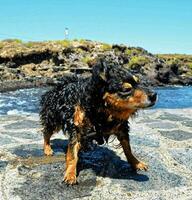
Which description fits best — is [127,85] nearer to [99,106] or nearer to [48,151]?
[99,106]

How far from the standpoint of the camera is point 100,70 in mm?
4750

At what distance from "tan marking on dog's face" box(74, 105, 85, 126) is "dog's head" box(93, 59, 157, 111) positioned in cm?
46

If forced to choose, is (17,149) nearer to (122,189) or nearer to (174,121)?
(122,189)

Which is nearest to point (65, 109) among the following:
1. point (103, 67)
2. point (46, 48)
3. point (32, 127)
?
point (103, 67)

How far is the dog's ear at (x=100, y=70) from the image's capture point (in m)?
4.73

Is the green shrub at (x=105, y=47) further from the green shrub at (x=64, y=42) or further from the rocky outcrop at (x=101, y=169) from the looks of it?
the rocky outcrop at (x=101, y=169)

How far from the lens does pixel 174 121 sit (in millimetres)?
9383

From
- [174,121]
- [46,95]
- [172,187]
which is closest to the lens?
[172,187]

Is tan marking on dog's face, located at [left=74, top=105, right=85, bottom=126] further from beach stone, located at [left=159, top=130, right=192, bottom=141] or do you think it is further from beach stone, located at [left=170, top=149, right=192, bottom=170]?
beach stone, located at [left=159, top=130, right=192, bottom=141]

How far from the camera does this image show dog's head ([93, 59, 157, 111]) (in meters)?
4.57

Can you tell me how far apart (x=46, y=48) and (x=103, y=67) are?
46129mm

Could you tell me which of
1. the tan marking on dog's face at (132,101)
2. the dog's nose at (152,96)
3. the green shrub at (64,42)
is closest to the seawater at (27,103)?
the tan marking on dog's face at (132,101)

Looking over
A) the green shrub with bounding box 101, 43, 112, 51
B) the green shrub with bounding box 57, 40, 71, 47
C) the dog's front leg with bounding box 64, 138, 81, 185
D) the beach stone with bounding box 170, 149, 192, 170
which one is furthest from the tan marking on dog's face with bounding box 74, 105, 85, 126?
the green shrub with bounding box 57, 40, 71, 47

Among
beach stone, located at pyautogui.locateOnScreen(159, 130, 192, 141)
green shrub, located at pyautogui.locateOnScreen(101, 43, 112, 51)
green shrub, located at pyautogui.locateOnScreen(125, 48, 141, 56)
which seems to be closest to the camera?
beach stone, located at pyautogui.locateOnScreen(159, 130, 192, 141)
